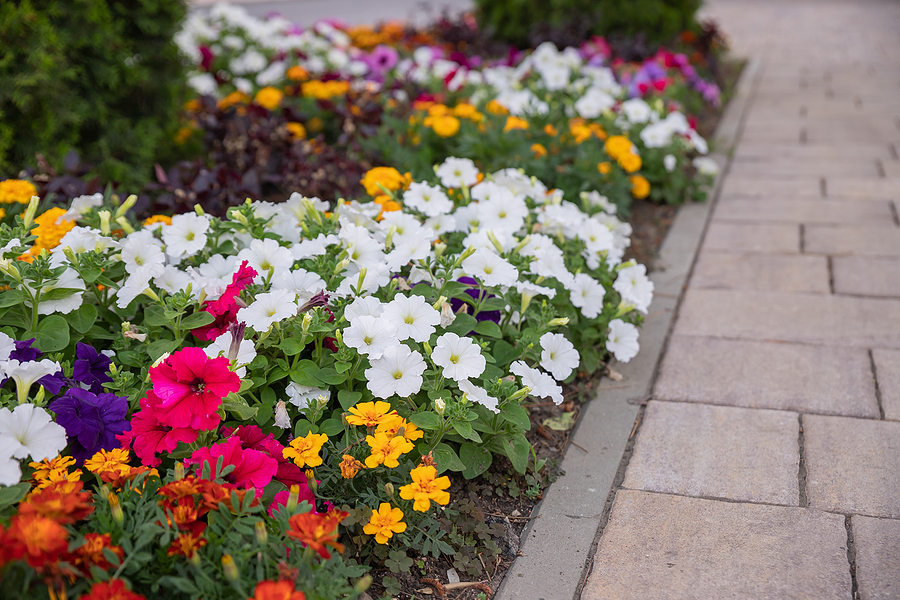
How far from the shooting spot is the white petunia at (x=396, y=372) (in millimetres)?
1582

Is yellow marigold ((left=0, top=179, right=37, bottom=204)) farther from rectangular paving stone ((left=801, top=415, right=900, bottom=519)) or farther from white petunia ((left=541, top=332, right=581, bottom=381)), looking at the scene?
rectangular paving stone ((left=801, top=415, right=900, bottom=519))

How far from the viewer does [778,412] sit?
6.70 feet

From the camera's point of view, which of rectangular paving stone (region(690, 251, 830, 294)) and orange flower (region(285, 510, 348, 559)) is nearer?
orange flower (region(285, 510, 348, 559))

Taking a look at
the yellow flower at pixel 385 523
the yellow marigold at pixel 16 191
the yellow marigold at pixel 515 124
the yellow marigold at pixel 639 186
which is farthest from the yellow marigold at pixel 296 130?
the yellow flower at pixel 385 523

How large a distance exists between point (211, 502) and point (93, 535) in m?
0.21

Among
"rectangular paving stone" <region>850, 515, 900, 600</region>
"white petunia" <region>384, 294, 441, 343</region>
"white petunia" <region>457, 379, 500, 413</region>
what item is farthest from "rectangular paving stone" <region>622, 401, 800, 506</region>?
"white petunia" <region>384, 294, 441, 343</region>

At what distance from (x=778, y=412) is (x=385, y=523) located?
1.33 m

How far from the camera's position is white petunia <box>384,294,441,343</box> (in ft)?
5.44

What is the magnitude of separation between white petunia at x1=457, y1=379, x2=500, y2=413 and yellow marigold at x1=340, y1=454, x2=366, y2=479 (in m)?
0.31

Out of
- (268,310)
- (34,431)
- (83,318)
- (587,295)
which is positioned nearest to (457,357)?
(268,310)

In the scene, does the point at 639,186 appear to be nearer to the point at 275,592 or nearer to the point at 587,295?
the point at 587,295

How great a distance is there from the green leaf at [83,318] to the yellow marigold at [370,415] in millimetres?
808

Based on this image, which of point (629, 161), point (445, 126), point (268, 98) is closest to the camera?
point (445, 126)

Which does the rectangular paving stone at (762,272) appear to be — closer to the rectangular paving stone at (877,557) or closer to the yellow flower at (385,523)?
the rectangular paving stone at (877,557)
